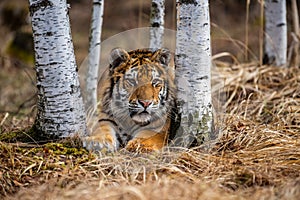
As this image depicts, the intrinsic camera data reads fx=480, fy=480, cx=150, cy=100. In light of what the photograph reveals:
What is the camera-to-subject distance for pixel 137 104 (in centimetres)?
377

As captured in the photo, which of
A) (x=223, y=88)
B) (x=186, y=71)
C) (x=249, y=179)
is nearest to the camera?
(x=249, y=179)

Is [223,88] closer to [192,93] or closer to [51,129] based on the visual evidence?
[192,93]

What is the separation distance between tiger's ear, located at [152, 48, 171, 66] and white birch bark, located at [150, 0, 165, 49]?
752mm

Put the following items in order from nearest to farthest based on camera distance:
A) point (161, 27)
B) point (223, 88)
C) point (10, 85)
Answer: point (161, 27)
point (223, 88)
point (10, 85)

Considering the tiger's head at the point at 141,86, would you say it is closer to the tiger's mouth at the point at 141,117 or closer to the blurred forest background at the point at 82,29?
the tiger's mouth at the point at 141,117

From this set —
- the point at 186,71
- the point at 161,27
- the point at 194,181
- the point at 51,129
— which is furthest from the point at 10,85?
the point at 194,181

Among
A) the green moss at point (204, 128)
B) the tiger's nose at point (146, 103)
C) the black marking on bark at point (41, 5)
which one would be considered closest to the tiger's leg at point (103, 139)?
the tiger's nose at point (146, 103)

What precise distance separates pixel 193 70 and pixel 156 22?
128 cm

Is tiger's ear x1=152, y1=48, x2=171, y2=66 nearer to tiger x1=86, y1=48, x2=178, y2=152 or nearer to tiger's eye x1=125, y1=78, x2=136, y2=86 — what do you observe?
tiger x1=86, y1=48, x2=178, y2=152

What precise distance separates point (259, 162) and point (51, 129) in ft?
5.23

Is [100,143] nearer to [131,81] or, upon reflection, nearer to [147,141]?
[147,141]

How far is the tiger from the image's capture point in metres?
3.74

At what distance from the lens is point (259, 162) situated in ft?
11.2

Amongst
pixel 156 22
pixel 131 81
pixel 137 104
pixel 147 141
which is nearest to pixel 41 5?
pixel 131 81
